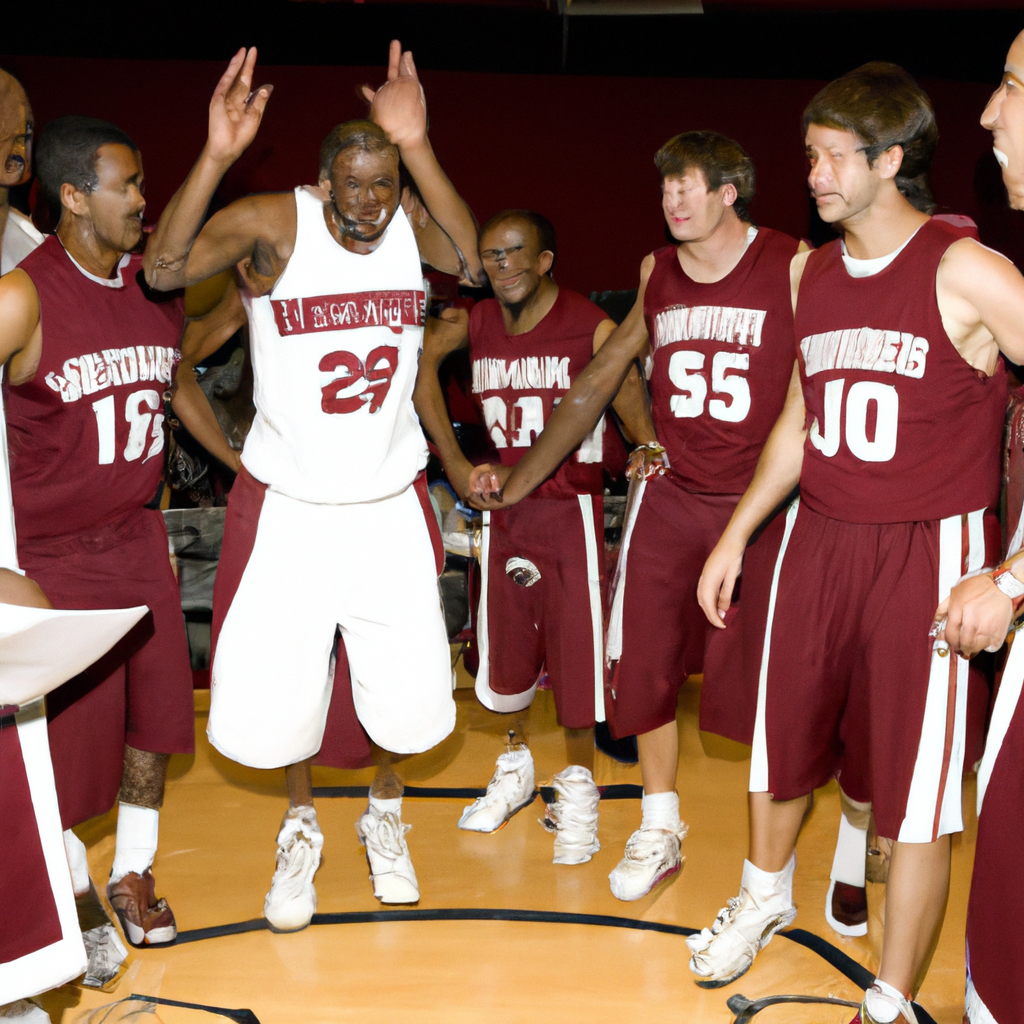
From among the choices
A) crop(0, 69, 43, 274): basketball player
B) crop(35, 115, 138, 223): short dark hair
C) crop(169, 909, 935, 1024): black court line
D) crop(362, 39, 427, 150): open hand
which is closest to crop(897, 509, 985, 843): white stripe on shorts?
crop(169, 909, 935, 1024): black court line

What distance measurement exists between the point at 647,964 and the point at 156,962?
3.78 feet

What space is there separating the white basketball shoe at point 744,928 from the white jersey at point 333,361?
1279 millimetres

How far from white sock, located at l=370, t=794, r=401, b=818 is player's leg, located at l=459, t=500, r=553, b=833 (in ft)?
1.40

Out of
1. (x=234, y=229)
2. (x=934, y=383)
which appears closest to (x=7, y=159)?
(x=234, y=229)

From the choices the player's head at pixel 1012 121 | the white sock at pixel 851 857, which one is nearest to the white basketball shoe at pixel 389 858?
the white sock at pixel 851 857

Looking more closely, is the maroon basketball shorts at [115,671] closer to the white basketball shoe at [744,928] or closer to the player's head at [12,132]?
the player's head at [12,132]

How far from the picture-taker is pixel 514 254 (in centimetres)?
348

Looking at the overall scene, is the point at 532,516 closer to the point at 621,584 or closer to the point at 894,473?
the point at 621,584

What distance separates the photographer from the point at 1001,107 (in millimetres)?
2061

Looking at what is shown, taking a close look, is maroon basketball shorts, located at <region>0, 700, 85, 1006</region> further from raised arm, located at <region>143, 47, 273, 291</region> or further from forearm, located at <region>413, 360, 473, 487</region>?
forearm, located at <region>413, 360, 473, 487</region>

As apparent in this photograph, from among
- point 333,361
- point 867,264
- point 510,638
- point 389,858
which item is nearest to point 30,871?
point 389,858

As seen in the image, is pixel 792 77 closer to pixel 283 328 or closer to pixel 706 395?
pixel 706 395

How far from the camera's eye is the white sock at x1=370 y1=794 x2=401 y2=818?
10.0ft

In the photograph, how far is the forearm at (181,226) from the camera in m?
2.50
